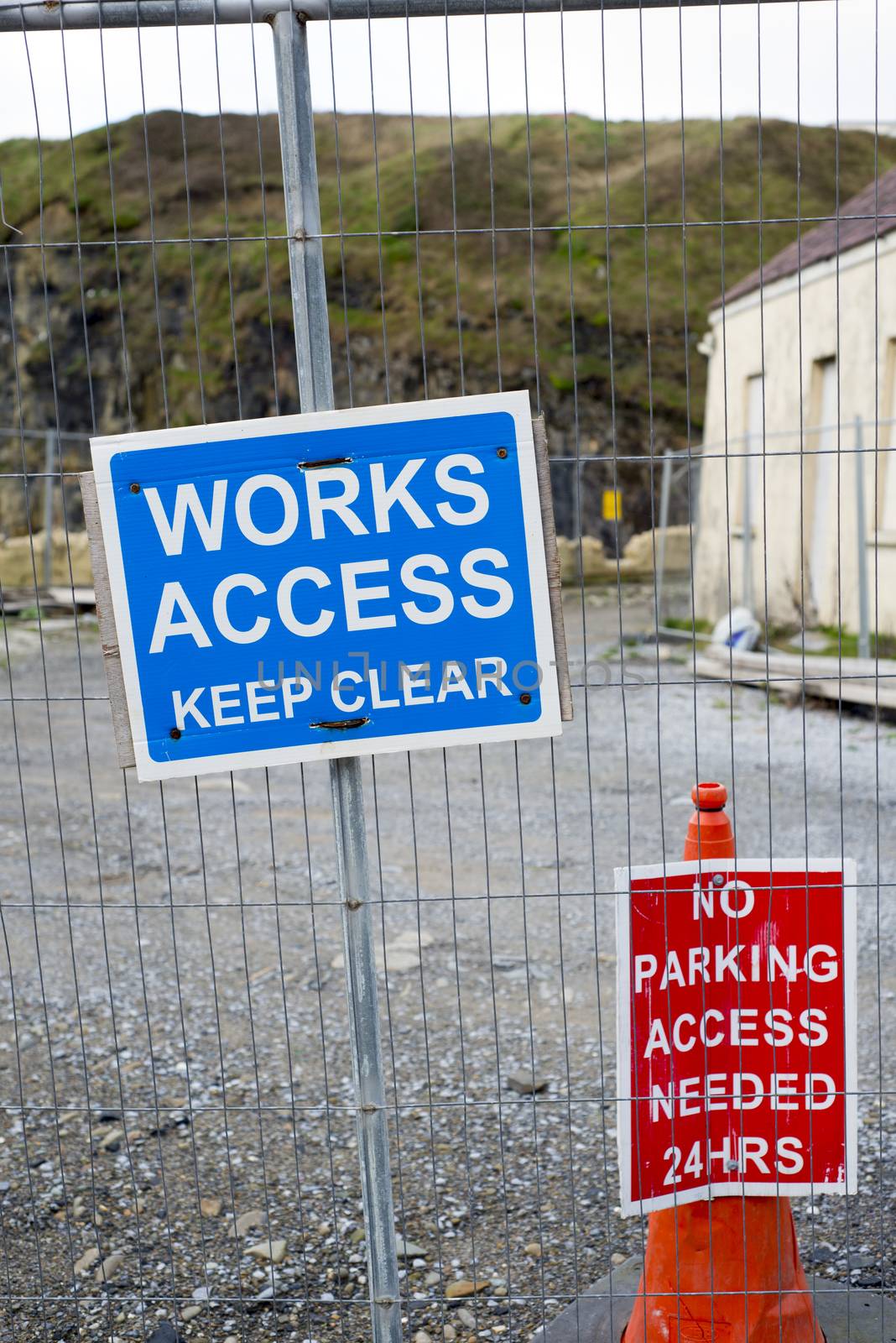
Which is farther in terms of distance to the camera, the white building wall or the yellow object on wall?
the white building wall

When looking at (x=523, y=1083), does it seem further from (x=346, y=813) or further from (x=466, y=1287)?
(x=346, y=813)

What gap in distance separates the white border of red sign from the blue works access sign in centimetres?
49

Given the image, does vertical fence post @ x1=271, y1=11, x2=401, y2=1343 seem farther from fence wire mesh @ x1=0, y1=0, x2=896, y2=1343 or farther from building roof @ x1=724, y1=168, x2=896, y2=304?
building roof @ x1=724, y1=168, x2=896, y2=304

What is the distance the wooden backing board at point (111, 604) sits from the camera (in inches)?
90.4

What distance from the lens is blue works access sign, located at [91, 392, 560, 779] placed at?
2268mm

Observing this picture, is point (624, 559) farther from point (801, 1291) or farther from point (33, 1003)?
point (801, 1291)

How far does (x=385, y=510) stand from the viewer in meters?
2.28

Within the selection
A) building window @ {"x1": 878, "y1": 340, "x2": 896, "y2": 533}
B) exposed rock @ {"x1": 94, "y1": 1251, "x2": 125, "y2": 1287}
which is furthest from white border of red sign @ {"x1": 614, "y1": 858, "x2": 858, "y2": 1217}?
building window @ {"x1": 878, "y1": 340, "x2": 896, "y2": 533}

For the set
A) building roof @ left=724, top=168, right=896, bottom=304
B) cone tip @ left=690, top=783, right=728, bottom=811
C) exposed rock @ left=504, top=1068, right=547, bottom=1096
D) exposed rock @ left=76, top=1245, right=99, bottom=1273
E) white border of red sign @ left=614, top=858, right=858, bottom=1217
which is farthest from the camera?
building roof @ left=724, top=168, right=896, bottom=304

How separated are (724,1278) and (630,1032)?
58 cm

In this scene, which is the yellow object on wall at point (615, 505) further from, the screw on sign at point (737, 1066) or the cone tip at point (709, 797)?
the screw on sign at point (737, 1066)

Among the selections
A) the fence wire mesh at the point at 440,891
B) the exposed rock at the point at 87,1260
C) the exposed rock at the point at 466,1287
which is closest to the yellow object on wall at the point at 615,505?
the fence wire mesh at the point at 440,891

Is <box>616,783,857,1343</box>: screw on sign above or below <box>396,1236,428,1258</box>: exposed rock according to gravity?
above

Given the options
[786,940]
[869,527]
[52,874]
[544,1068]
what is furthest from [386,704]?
[869,527]
